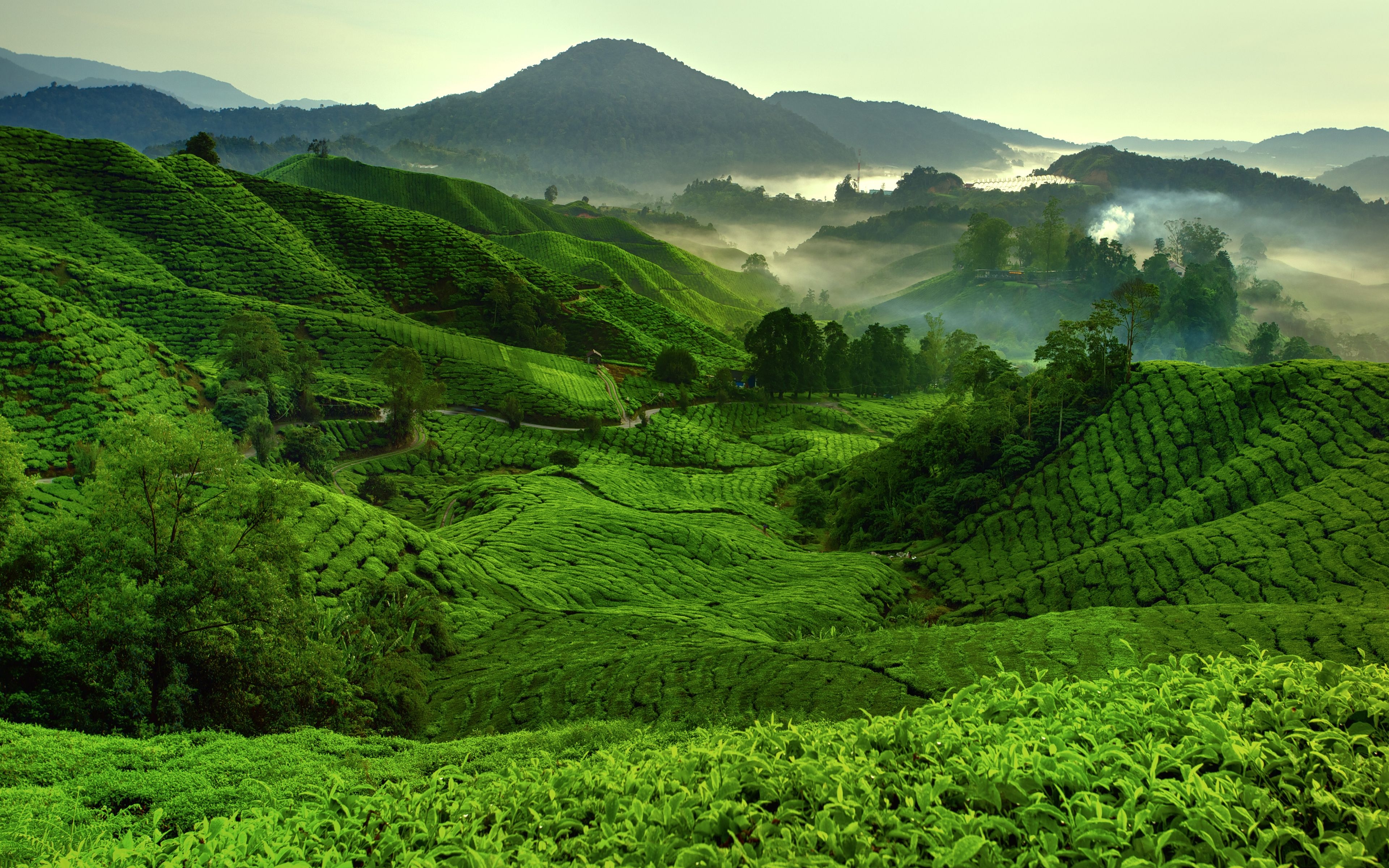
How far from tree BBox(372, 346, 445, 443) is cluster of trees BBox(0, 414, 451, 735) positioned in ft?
151

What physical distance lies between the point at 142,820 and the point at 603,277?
143043mm

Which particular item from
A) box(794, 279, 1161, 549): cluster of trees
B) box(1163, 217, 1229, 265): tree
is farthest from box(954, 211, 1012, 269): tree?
box(794, 279, 1161, 549): cluster of trees

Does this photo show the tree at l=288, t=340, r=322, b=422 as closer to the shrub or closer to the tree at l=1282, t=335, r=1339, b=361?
the shrub

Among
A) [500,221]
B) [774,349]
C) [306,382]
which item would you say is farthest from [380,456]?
[500,221]

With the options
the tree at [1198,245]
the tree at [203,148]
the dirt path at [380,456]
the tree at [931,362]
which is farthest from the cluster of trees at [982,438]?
the tree at [1198,245]

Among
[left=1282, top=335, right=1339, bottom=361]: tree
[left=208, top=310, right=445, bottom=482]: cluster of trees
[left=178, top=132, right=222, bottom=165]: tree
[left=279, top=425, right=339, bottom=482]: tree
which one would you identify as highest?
[left=178, top=132, right=222, bottom=165]: tree

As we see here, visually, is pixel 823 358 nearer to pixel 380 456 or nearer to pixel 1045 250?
pixel 380 456

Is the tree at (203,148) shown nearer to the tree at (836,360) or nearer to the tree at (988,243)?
the tree at (836,360)

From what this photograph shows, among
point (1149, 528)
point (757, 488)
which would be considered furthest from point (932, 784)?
point (757, 488)

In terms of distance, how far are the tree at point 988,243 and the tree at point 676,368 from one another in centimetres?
12676

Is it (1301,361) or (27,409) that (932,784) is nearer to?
(1301,361)

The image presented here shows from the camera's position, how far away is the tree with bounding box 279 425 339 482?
4875cm

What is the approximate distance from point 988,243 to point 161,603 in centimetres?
19748

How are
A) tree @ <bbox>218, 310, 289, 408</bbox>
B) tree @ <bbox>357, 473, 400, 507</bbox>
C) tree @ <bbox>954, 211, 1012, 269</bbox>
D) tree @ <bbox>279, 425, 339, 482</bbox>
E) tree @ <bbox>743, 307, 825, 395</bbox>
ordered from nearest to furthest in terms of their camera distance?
tree @ <bbox>357, 473, 400, 507</bbox>, tree @ <bbox>279, 425, 339, 482</bbox>, tree @ <bbox>218, 310, 289, 408</bbox>, tree @ <bbox>743, 307, 825, 395</bbox>, tree @ <bbox>954, 211, 1012, 269</bbox>
